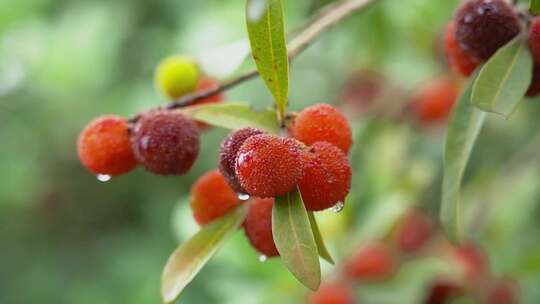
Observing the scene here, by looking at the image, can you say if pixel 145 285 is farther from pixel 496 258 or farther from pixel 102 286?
pixel 496 258

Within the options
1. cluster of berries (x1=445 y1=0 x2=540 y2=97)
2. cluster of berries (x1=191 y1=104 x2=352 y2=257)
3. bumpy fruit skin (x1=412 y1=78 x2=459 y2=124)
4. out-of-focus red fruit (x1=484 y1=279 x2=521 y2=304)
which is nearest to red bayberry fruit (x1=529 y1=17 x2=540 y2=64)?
cluster of berries (x1=445 y1=0 x2=540 y2=97)

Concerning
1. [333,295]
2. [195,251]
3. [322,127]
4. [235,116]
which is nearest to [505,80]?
[322,127]

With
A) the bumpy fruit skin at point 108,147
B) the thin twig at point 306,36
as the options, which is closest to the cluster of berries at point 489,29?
the thin twig at point 306,36

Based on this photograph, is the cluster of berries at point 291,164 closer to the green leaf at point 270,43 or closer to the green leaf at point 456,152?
the green leaf at point 270,43

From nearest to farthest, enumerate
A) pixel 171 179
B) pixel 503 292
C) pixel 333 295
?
pixel 333 295 < pixel 503 292 < pixel 171 179

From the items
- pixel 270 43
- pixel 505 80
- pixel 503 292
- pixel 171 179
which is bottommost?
pixel 171 179

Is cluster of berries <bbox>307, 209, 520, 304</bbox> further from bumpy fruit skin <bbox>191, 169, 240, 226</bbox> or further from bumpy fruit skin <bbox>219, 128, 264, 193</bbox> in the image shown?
bumpy fruit skin <bbox>219, 128, 264, 193</bbox>

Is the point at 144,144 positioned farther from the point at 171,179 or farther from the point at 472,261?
the point at 171,179
